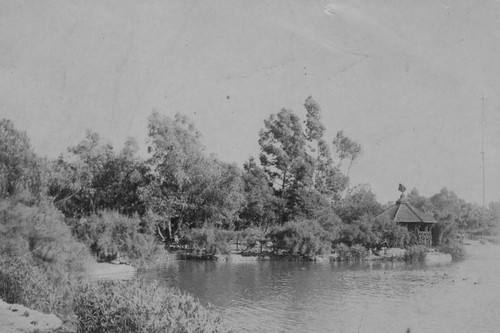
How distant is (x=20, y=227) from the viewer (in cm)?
1545

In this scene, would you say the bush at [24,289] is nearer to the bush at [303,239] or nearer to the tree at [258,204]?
the bush at [303,239]

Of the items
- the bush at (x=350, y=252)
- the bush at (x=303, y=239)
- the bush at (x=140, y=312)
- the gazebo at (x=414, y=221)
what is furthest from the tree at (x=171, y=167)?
the bush at (x=140, y=312)

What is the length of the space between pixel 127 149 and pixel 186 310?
32.3 metres

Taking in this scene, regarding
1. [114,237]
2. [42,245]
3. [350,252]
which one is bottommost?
[350,252]

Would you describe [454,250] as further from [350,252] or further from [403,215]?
[350,252]

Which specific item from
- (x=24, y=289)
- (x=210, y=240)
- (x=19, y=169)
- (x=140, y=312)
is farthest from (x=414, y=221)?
(x=140, y=312)

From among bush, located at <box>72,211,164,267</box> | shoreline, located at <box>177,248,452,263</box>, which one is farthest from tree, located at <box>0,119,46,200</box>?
shoreline, located at <box>177,248,452,263</box>

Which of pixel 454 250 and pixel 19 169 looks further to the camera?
pixel 454 250

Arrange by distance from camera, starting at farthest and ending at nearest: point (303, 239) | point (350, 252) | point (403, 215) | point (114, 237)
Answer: point (403, 215)
point (350, 252)
point (303, 239)
point (114, 237)

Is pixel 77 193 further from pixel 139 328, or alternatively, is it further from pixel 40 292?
pixel 139 328

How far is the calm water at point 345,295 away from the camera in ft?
50.9

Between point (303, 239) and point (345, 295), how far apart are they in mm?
14238

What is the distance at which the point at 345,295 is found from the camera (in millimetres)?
20703

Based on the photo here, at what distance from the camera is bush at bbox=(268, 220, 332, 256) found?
34781 mm
